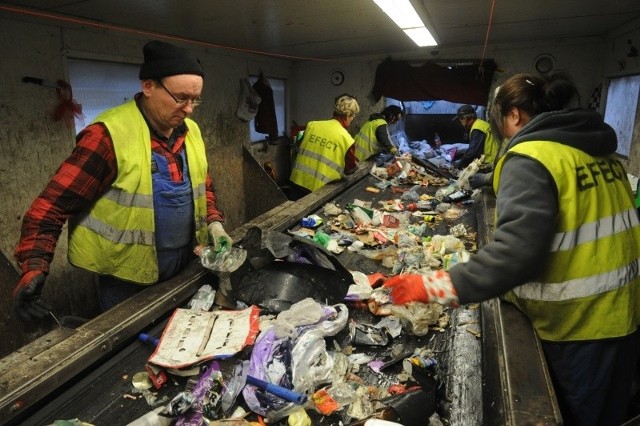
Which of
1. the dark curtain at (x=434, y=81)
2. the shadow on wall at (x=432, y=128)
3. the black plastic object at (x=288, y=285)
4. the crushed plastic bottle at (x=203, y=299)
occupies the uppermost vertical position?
the dark curtain at (x=434, y=81)

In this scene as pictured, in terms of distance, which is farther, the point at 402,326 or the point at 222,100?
Answer: the point at 222,100

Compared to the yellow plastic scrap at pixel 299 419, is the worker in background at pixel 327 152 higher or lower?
higher

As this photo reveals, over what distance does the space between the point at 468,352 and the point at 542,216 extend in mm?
689

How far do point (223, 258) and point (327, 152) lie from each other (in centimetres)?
288

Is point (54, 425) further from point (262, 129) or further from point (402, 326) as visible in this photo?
point (262, 129)

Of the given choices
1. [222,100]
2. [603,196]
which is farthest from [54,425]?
[222,100]

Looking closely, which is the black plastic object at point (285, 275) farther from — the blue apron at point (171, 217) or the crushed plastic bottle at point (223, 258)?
the blue apron at point (171, 217)

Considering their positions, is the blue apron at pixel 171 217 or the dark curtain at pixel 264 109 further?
the dark curtain at pixel 264 109

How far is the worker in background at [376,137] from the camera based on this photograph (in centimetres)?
632

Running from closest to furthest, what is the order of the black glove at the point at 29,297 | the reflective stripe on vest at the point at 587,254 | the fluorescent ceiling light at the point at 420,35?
the reflective stripe on vest at the point at 587,254, the black glove at the point at 29,297, the fluorescent ceiling light at the point at 420,35

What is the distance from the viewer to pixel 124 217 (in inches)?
70.7

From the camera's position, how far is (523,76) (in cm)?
149

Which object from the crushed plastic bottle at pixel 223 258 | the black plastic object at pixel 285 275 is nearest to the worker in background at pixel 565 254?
the black plastic object at pixel 285 275

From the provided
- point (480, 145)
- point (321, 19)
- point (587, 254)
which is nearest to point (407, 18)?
point (321, 19)
